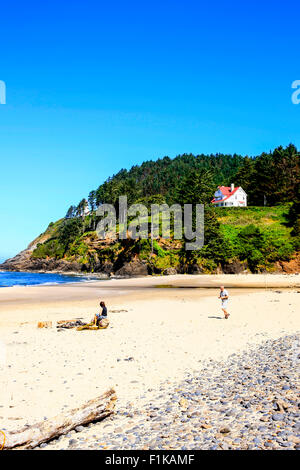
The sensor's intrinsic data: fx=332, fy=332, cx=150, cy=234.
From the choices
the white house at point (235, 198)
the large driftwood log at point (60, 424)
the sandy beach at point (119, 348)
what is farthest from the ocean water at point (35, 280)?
the large driftwood log at point (60, 424)

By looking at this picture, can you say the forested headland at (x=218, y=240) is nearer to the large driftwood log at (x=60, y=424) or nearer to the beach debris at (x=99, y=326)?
the beach debris at (x=99, y=326)

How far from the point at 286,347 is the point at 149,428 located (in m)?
7.12

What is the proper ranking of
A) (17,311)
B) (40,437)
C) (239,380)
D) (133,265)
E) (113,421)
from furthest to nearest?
(133,265), (17,311), (239,380), (113,421), (40,437)

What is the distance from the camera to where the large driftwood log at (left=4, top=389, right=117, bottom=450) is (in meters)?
5.65

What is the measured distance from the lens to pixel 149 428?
6.41m

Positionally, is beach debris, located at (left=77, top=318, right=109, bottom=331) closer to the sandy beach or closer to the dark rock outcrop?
the sandy beach

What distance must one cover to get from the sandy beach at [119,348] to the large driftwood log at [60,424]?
2.37 ft

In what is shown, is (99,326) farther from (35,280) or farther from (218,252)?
(35,280)

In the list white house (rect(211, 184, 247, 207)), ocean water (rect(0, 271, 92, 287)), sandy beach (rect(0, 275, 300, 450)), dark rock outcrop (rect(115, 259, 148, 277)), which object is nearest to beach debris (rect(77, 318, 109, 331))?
sandy beach (rect(0, 275, 300, 450))

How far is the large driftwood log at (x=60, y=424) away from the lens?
565cm

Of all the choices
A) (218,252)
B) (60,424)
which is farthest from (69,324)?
(218,252)

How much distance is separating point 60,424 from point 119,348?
6753 mm
